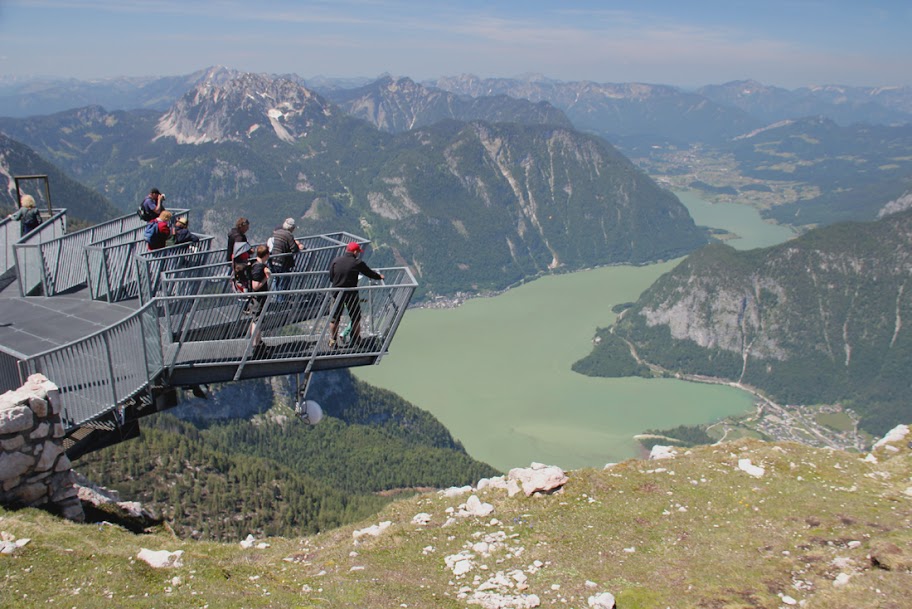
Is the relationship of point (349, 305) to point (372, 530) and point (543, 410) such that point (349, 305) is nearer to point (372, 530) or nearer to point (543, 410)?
point (372, 530)

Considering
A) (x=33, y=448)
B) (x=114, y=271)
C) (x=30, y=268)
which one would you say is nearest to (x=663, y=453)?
(x=114, y=271)

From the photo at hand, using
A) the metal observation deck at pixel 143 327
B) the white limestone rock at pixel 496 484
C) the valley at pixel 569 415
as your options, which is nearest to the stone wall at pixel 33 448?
the metal observation deck at pixel 143 327

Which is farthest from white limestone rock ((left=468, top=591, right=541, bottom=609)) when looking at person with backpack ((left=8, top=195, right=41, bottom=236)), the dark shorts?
person with backpack ((left=8, top=195, right=41, bottom=236))

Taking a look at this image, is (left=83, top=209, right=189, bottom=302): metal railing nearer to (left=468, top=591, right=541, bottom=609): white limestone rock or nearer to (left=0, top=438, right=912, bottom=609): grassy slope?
(left=0, top=438, right=912, bottom=609): grassy slope

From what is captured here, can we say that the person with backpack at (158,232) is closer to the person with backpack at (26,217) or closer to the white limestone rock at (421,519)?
the person with backpack at (26,217)

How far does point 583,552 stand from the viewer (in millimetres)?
15016

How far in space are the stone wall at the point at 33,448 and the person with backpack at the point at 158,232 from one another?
21.1 feet

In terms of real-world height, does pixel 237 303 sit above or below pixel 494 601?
above

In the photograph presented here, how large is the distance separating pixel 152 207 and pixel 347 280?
28.4ft

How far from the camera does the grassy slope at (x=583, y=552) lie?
1181 centimetres

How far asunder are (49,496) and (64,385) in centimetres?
213

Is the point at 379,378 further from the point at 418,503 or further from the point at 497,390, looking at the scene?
the point at 418,503

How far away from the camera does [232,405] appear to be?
487ft

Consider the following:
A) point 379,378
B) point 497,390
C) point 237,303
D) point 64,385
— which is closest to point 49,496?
point 64,385
